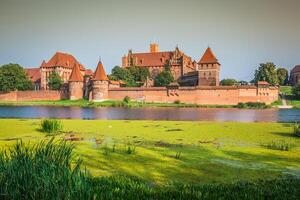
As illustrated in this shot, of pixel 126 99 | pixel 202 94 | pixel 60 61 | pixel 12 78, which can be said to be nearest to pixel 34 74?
pixel 60 61

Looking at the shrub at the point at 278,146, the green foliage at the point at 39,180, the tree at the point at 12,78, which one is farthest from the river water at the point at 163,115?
the tree at the point at 12,78

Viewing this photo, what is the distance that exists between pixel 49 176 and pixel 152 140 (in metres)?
8.31

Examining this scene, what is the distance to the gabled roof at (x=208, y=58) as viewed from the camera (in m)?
65.8

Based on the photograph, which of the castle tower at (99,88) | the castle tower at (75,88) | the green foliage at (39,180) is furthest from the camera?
the castle tower at (75,88)

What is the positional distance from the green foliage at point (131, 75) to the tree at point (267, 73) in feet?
73.6

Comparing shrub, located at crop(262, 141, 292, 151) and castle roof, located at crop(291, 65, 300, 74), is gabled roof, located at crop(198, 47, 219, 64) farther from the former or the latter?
shrub, located at crop(262, 141, 292, 151)

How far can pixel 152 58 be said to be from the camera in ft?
274

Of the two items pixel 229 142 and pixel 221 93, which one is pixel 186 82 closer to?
pixel 221 93

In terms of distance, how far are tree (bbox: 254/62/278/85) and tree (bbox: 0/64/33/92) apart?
143ft

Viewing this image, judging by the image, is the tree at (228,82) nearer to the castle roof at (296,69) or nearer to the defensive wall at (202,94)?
the defensive wall at (202,94)

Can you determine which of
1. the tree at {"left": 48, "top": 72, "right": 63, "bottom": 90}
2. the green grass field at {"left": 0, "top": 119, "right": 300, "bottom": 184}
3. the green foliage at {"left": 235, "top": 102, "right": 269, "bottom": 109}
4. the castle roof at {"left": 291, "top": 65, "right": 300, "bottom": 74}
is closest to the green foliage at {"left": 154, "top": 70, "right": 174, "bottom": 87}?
the green foliage at {"left": 235, "top": 102, "right": 269, "bottom": 109}

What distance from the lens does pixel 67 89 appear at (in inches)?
2554

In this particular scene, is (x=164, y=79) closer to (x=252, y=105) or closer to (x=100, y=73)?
(x=100, y=73)

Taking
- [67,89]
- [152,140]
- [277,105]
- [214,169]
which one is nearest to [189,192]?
[214,169]
